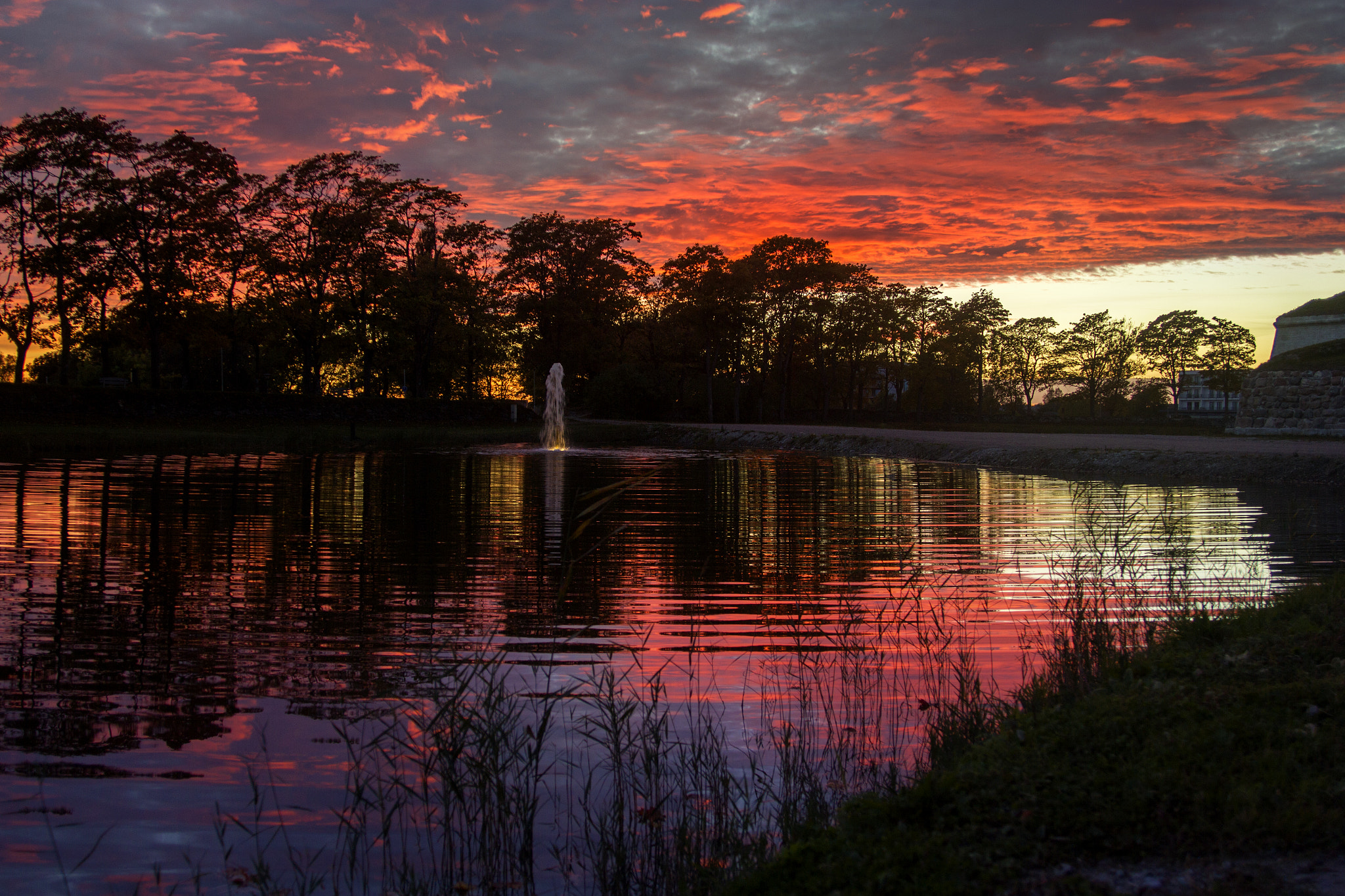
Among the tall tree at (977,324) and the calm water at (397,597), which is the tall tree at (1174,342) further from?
the calm water at (397,597)

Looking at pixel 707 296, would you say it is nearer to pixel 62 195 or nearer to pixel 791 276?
pixel 791 276

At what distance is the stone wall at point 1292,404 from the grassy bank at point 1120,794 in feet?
120

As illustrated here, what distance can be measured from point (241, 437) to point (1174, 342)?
71880mm

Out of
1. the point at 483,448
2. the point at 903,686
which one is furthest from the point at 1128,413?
the point at 903,686

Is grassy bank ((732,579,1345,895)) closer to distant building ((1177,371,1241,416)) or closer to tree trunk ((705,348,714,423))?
tree trunk ((705,348,714,423))

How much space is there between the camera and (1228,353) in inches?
2891

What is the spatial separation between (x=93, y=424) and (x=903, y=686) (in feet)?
140

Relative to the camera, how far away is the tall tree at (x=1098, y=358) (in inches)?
3169

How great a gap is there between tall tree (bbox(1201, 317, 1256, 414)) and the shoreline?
45026 mm

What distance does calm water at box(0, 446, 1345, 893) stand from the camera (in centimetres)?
412

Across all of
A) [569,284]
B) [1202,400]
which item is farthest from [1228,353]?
Answer: [1202,400]

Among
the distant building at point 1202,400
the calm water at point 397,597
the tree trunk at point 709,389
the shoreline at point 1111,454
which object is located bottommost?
the calm water at point 397,597

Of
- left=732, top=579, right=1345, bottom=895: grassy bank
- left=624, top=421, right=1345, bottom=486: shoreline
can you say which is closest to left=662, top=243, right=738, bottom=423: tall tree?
left=624, top=421, right=1345, bottom=486: shoreline

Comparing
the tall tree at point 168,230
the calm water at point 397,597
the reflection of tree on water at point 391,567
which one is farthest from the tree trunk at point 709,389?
the calm water at point 397,597
